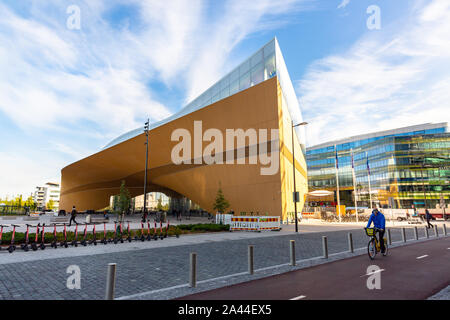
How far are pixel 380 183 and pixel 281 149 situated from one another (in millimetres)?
60607

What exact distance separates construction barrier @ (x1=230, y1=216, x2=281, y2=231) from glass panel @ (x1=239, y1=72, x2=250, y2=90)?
1854 cm

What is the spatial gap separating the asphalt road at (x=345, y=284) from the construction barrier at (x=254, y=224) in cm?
1275

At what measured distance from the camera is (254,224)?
21234 millimetres

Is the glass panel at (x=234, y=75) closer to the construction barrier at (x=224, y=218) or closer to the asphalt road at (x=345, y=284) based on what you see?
the construction barrier at (x=224, y=218)

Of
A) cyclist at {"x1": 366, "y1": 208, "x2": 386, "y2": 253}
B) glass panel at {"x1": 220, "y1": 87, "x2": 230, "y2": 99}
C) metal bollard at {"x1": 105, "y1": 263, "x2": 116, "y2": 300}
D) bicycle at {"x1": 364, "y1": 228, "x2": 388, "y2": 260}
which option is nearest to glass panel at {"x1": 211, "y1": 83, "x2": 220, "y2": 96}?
glass panel at {"x1": 220, "y1": 87, "x2": 230, "y2": 99}

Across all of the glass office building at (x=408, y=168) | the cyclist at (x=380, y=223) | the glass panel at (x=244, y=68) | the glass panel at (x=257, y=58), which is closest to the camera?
the cyclist at (x=380, y=223)

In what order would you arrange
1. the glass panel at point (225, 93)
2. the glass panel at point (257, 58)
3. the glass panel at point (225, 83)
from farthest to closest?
the glass panel at point (225, 83), the glass panel at point (225, 93), the glass panel at point (257, 58)

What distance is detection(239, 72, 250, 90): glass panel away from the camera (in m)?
33.5

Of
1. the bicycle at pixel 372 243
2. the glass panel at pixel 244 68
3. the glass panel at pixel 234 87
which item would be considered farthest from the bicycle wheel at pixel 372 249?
the glass panel at pixel 244 68

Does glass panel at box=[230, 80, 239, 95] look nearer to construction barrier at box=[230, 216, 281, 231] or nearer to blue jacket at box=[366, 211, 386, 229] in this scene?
construction barrier at box=[230, 216, 281, 231]

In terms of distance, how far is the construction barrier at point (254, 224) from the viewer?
2116 cm
